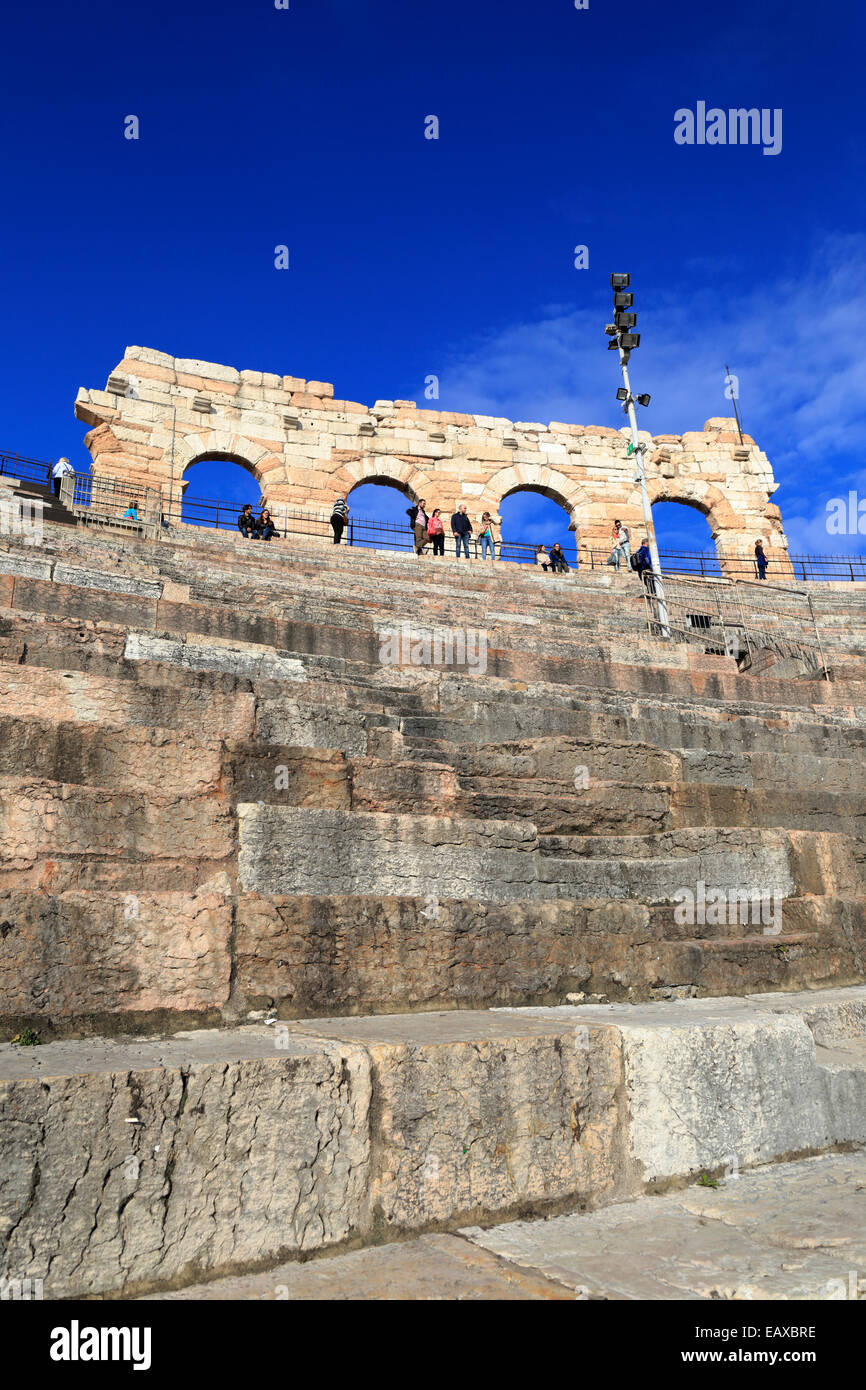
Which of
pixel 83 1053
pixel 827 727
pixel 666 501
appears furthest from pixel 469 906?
pixel 666 501

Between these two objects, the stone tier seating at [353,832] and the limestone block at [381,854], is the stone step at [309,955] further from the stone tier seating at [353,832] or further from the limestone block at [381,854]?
the limestone block at [381,854]

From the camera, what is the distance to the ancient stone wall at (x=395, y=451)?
22359 mm

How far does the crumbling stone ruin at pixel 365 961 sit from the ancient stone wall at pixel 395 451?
1668cm

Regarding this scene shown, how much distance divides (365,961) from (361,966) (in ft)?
0.08

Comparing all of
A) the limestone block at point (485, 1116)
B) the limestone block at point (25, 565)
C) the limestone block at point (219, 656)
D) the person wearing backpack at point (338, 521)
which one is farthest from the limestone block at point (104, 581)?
the person wearing backpack at point (338, 521)

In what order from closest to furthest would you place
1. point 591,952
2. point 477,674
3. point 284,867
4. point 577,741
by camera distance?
point 284,867 → point 591,952 → point 577,741 → point 477,674

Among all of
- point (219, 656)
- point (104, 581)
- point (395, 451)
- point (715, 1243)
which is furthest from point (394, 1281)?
point (395, 451)

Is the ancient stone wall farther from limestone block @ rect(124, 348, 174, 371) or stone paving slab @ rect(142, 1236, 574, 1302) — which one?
stone paving slab @ rect(142, 1236, 574, 1302)

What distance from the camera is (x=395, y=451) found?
81.3 feet

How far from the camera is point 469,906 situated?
3754 millimetres

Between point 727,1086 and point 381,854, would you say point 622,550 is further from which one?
point 727,1086

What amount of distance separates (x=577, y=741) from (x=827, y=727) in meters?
4.45
